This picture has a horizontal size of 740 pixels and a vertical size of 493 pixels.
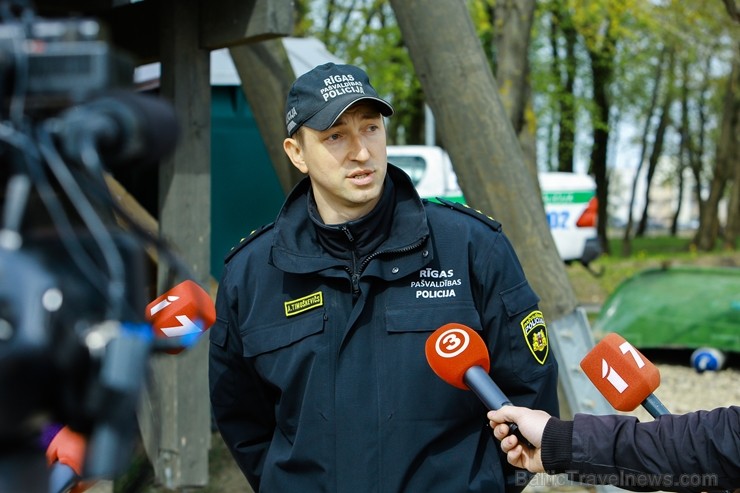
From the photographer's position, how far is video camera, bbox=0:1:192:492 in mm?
1267

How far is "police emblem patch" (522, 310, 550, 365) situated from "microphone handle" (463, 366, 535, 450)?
1.44 feet

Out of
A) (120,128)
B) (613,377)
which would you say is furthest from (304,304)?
(120,128)

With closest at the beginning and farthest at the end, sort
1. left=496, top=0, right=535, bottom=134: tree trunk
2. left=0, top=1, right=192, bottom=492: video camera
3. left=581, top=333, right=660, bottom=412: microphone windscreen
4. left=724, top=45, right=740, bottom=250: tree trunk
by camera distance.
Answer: left=0, top=1, right=192, bottom=492: video camera
left=581, top=333, right=660, bottom=412: microphone windscreen
left=496, top=0, right=535, bottom=134: tree trunk
left=724, top=45, right=740, bottom=250: tree trunk

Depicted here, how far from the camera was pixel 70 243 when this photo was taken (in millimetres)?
1343

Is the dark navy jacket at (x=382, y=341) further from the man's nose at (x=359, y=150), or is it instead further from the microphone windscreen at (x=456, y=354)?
the microphone windscreen at (x=456, y=354)

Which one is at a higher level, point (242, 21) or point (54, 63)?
point (54, 63)

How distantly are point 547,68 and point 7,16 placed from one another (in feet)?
110

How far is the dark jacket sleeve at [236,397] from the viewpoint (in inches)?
125

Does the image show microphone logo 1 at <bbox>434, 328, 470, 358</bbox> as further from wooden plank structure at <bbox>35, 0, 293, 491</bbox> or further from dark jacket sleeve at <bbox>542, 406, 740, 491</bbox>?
wooden plank structure at <bbox>35, 0, 293, 491</bbox>

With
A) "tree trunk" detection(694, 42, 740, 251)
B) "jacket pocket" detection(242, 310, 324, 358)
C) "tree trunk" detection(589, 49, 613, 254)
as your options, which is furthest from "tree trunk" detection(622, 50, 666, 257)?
"jacket pocket" detection(242, 310, 324, 358)

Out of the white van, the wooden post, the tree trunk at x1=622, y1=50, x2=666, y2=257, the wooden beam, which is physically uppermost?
the wooden beam

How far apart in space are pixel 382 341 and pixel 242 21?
2.90 metres

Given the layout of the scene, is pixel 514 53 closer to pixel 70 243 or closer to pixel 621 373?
pixel 621 373

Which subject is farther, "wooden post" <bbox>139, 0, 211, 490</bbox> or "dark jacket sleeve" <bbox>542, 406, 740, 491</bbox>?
"wooden post" <bbox>139, 0, 211, 490</bbox>
